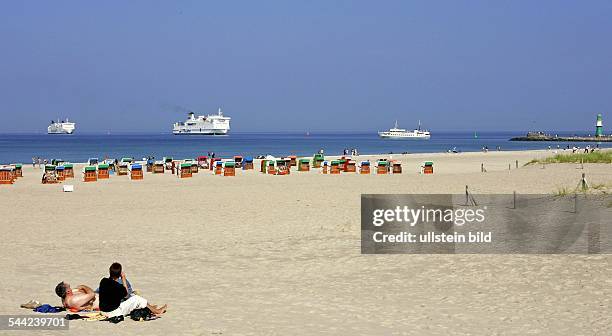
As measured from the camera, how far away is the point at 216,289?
8.89 metres

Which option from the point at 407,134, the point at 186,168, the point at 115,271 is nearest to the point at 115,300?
the point at 115,271

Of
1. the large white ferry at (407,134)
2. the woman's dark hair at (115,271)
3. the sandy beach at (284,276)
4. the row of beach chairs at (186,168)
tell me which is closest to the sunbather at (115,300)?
the woman's dark hair at (115,271)

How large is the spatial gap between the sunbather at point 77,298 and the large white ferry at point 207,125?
7017 inches

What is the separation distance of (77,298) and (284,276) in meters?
3.09

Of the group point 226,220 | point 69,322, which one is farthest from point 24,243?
point 69,322

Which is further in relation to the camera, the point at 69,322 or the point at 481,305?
the point at 481,305


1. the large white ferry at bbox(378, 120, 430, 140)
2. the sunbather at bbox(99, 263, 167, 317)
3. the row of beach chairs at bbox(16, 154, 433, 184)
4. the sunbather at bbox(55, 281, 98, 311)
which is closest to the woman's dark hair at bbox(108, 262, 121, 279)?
the sunbather at bbox(99, 263, 167, 317)

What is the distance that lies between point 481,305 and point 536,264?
7.09 feet

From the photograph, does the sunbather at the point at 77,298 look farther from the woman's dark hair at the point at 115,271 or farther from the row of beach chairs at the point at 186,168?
the row of beach chairs at the point at 186,168

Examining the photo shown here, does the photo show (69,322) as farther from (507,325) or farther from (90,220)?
(90,220)

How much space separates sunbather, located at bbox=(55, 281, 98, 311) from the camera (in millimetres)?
7391

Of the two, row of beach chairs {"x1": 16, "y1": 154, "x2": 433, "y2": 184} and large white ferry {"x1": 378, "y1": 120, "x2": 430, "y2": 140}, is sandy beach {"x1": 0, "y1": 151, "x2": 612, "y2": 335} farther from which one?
large white ferry {"x1": 378, "y1": 120, "x2": 430, "y2": 140}

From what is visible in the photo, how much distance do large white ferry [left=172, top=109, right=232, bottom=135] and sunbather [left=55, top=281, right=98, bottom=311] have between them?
7017 inches

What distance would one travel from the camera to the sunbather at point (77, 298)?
7.39 m
